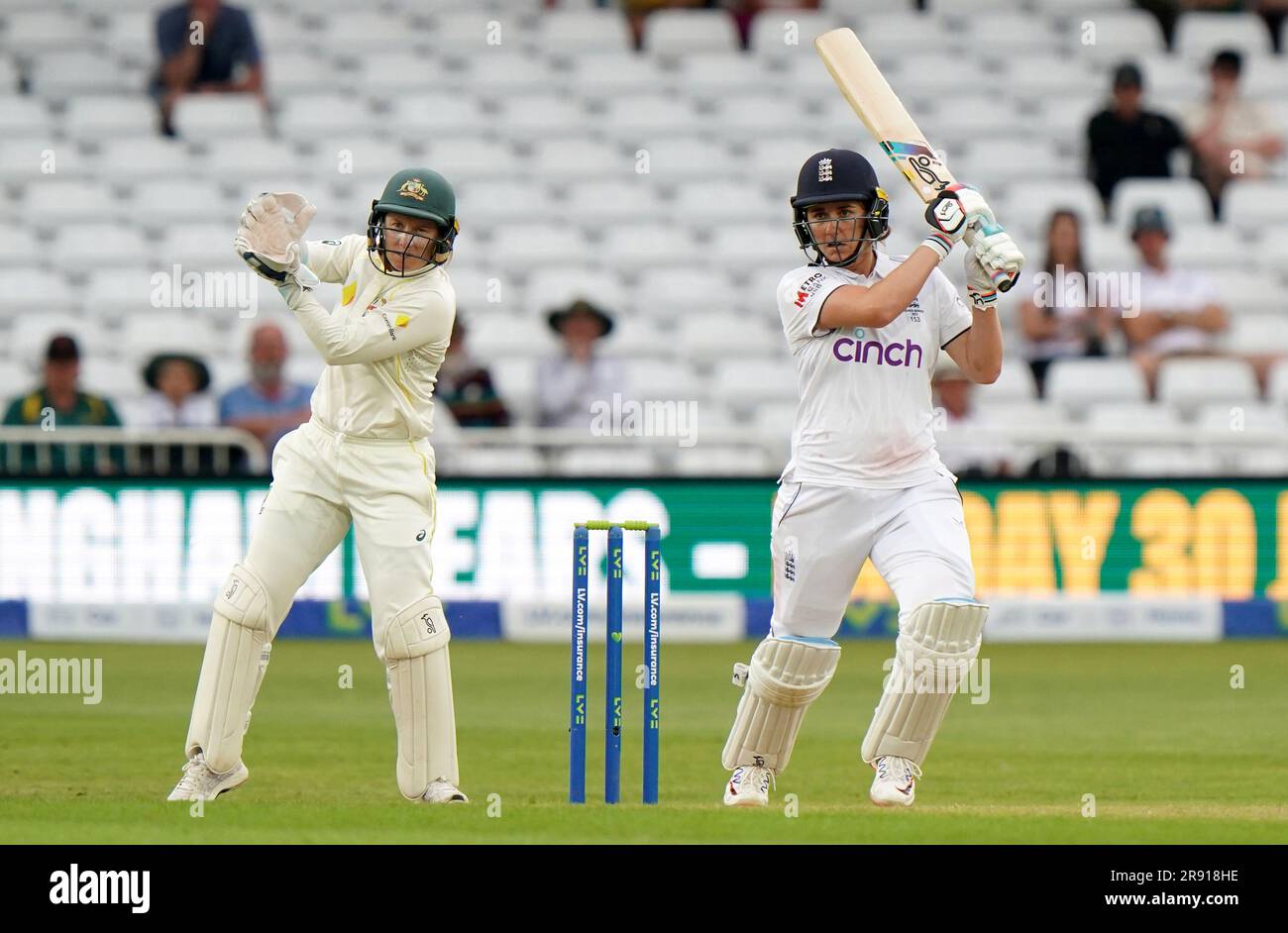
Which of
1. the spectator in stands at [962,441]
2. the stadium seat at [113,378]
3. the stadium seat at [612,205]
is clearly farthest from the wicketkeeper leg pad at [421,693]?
the stadium seat at [612,205]

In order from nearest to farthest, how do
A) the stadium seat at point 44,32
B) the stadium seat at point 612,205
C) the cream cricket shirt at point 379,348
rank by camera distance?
the cream cricket shirt at point 379,348, the stadium seat at point 612,205, the stadium seat at point 44,32

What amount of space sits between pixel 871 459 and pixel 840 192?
85 cm

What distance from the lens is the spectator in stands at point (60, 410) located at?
45.1ft

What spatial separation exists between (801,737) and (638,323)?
6887 millimetres

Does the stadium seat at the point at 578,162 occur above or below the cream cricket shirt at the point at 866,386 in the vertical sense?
above

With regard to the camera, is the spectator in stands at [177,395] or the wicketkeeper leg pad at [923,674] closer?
the wicketkeeper leg pad at [923,674]

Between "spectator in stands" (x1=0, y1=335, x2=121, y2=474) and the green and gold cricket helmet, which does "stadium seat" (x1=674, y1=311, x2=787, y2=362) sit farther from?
the green and gold cricket helmet

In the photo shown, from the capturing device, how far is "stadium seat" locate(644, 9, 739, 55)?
61.9 ft

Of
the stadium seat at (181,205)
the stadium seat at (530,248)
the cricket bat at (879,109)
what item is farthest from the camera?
the stadium seat at (181,205)

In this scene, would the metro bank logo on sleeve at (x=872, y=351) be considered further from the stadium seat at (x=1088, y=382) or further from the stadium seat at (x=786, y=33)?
the stadium seat at (x=786, y=33)

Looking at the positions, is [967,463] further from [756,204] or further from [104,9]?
[104,9]

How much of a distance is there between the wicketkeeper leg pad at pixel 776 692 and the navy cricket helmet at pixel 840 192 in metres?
1.27

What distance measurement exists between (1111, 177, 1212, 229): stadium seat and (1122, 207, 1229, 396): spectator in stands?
1279 mm

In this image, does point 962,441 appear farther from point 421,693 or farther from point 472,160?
point 421,693
